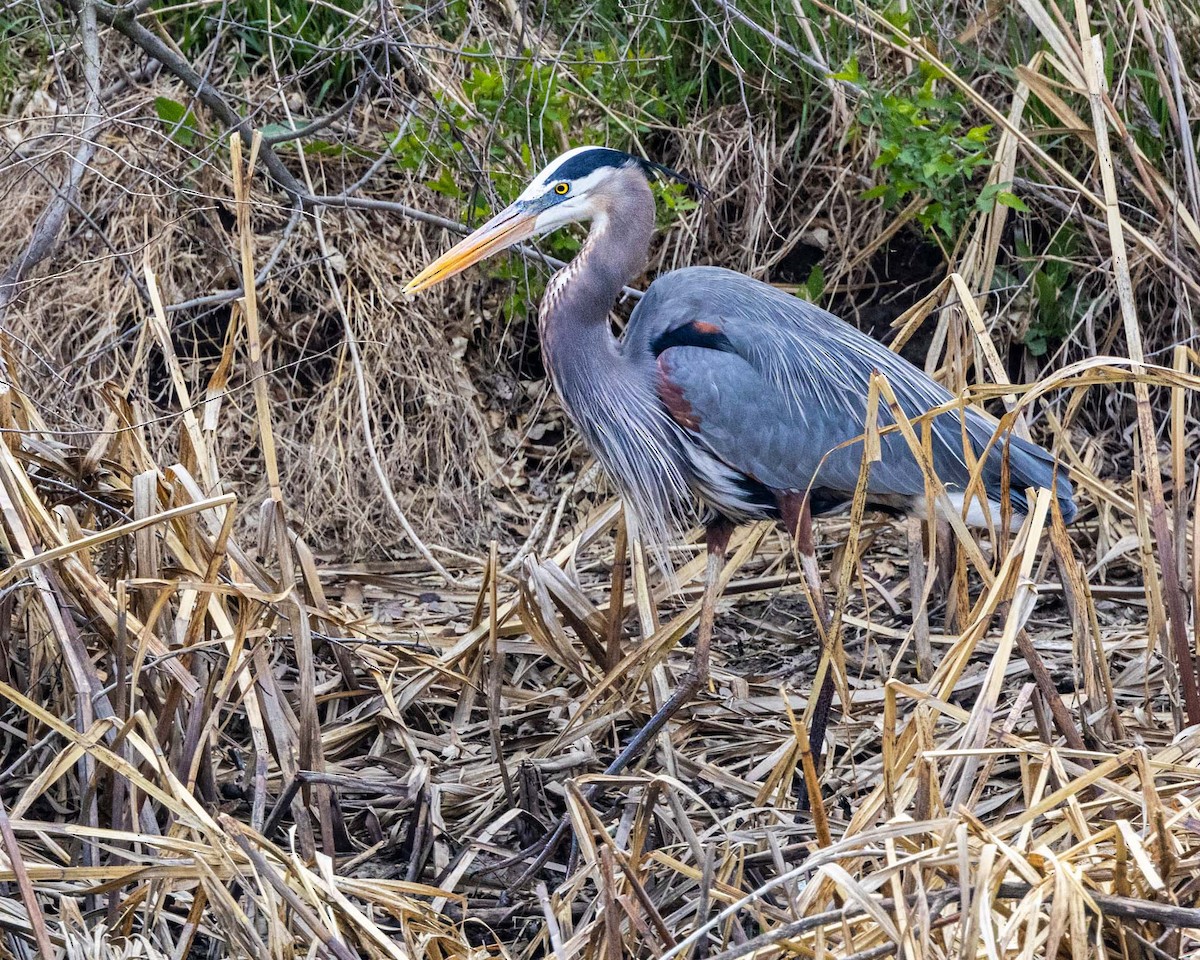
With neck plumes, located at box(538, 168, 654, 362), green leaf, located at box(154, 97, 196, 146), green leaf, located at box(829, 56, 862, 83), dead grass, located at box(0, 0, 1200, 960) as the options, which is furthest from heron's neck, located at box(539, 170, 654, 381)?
green leaf, located at box(154, 97, 196, 146)

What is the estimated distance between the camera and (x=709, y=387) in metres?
3.41

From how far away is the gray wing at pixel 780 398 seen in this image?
3420mm

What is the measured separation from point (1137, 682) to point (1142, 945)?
146 centimetres

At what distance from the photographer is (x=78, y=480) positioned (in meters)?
2.75

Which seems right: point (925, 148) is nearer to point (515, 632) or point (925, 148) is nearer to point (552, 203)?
point (552, 203)

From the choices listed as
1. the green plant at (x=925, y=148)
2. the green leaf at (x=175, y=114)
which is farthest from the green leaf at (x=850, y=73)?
the green leaf at (x=175, y=114)

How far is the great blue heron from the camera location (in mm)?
3428

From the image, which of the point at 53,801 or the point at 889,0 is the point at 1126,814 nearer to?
the point at 53,801

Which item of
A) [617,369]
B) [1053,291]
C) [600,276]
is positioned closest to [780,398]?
[617,369]

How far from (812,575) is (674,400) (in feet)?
1.75

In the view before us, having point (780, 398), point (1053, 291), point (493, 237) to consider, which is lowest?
point (1053, 291)

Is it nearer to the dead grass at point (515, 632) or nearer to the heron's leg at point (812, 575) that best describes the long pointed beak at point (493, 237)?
the dead grass at point (515, 632)

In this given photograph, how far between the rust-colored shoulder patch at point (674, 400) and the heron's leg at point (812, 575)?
0.29 m

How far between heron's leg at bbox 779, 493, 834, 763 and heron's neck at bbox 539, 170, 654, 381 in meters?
0.57
